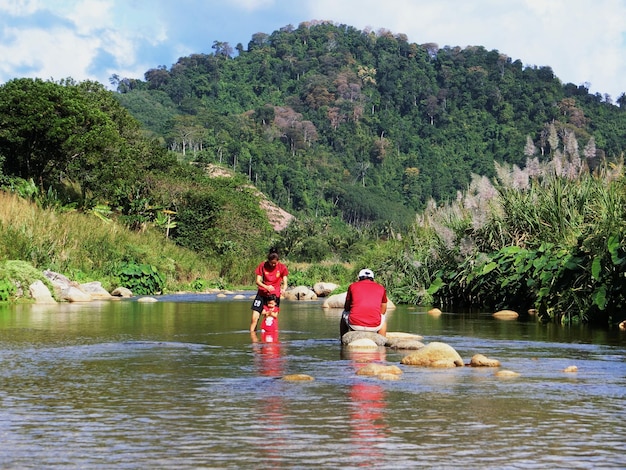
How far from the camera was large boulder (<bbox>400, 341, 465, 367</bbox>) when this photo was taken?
1079 cm

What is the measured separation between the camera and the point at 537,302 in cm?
1912

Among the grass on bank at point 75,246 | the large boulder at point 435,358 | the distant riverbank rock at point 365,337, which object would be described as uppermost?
the grass on bank at point 75,246

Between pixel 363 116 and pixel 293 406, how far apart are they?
15916cm

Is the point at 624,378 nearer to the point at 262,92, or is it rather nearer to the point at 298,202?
the point at 298,202

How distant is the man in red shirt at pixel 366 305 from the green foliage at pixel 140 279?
21.1 metres

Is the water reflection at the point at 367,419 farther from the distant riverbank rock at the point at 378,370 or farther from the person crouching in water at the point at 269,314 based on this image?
the person crouching in water at the point at 269,314

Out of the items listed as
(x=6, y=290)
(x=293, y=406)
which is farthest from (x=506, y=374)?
(x=6, y=290)

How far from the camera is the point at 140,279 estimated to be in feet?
113

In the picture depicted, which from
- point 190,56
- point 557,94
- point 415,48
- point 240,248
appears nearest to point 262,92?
point 190,56

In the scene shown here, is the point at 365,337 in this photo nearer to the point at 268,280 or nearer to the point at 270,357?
the point at 270,357

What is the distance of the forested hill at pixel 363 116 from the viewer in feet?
425

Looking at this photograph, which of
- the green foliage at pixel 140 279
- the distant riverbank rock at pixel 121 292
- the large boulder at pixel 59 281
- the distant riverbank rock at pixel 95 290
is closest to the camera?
the large boulder at pixel 59 281

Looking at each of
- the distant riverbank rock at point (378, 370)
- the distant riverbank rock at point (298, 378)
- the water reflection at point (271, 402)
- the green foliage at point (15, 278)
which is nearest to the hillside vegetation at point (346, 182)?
the green foliage at point (15, 278)

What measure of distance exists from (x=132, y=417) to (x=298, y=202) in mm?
118653
